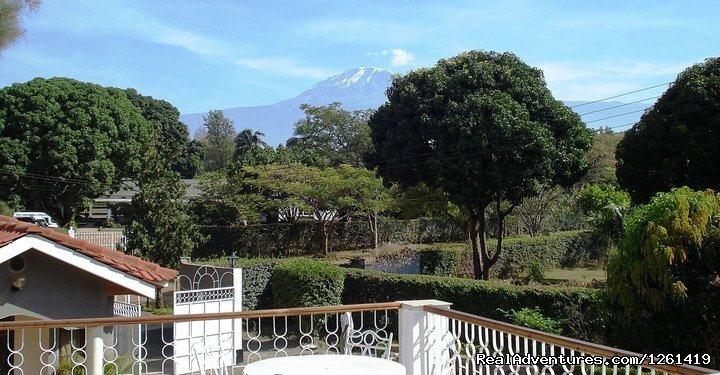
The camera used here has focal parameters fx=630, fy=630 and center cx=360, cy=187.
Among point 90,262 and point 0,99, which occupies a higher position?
point 0,99

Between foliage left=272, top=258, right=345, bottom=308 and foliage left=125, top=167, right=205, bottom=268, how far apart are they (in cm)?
400

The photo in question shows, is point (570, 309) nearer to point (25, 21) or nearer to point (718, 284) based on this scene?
point (718, 284)

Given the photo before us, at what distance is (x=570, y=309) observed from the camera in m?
10.9

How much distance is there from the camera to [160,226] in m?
17.7

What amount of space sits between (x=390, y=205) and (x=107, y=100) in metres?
14.6

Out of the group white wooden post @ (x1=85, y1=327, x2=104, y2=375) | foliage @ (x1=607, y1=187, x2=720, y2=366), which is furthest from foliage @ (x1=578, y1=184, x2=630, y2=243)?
white wooden post @ (x1=85, y1=327, x2=104, y2=375)

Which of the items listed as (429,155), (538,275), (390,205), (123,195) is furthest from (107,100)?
(538,275)

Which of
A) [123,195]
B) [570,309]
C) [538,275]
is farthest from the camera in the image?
[123,195]

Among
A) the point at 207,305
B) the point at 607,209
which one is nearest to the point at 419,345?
the point at 207,305

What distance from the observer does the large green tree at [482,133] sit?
17.5 m

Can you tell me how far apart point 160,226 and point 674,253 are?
44.8 ft

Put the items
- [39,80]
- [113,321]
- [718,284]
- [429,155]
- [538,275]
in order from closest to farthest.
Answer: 1. [113,321]
2. [718,284]
3. [429,155]
4. [538,275]
5. [39,80]

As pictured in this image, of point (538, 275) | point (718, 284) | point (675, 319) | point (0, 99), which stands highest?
point (0, 99)

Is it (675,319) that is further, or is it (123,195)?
(123,195)
